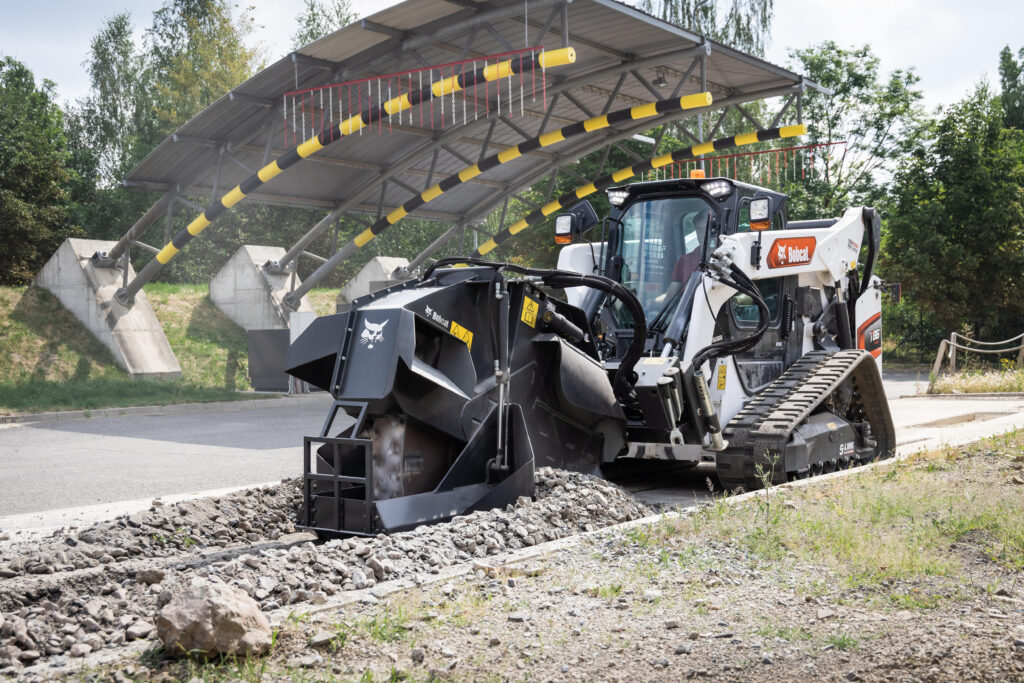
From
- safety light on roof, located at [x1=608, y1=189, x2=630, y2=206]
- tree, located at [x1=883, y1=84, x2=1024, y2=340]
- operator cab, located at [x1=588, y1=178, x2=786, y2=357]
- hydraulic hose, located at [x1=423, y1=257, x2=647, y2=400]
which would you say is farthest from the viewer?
tree, located at [x1=883, y1=84, x2=1024, y2=340]

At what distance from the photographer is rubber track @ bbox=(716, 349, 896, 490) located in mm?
8484

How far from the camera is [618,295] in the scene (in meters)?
8.30

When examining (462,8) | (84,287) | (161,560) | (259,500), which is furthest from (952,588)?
(84,287)

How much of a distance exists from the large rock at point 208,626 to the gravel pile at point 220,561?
216 mm

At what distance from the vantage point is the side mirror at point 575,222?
10.2 meters

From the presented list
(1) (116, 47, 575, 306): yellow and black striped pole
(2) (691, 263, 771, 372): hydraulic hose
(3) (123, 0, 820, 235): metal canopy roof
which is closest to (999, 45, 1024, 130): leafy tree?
(3) (123, 0, 820, 235): metal canopy roof

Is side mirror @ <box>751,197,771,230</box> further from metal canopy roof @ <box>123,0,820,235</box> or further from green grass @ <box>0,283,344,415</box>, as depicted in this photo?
green grass @ <box>0,283,344,415</box>

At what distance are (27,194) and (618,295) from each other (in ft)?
127

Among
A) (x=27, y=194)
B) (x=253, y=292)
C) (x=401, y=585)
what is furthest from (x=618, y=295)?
(x=27, y=194)

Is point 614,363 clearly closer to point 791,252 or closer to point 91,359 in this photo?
point 791,252

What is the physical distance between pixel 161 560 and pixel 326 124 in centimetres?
→ 1740

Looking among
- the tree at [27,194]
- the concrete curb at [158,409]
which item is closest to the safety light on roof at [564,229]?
the concrete curb at [158,409]

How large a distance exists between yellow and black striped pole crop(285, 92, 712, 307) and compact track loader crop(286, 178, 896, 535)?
28.1 feet

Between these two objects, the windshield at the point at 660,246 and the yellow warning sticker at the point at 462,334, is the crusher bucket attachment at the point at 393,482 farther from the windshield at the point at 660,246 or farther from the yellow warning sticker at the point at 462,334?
the windshield at the point at 660,246
